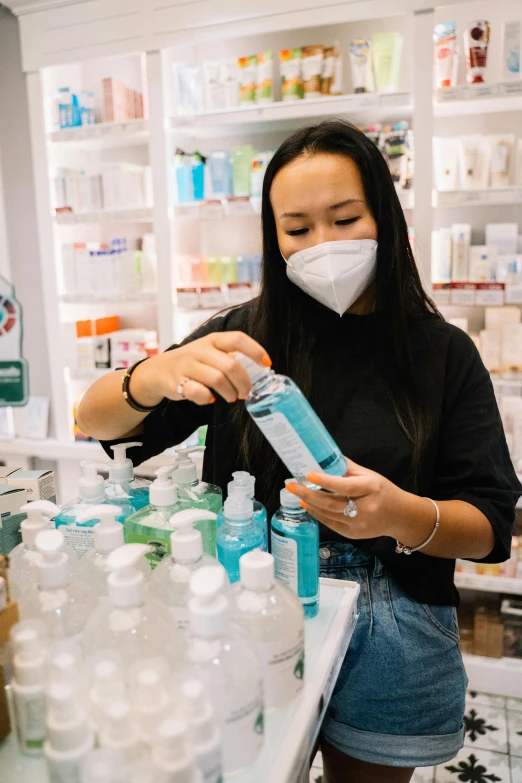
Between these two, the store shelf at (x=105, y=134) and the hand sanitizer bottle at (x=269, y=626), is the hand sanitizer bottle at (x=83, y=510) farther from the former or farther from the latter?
the store shelf at (x=105, y=134)

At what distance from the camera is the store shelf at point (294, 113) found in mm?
2377

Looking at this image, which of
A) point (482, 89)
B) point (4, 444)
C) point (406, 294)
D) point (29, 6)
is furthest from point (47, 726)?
point (29, 6)

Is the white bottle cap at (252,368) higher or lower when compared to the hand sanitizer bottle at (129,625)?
higher

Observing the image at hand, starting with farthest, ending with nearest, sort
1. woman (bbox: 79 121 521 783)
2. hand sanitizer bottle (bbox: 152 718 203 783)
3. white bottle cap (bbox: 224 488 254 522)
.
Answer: woman (bbox: 79 121 521 783) < white bottle cap (bbox: 224 488 254 522) < hand sanitizer bottle (bbox: 152 718 203 783)

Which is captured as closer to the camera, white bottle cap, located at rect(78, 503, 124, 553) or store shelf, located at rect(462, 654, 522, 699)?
white bottle cap, located at rect(78, 503, 124, 553)

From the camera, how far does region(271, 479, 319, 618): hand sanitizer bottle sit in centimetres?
87

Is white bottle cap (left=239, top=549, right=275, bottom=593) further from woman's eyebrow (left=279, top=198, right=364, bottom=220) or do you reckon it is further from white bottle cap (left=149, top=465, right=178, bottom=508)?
woman's eyebrow (left=279, top=198, right=364, bottom=220)

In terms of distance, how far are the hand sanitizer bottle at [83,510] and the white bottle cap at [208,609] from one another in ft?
1.08

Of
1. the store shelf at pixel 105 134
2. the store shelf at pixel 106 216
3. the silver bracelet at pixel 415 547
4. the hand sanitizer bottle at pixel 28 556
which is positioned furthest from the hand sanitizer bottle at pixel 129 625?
the store shelf at pixel 105 134

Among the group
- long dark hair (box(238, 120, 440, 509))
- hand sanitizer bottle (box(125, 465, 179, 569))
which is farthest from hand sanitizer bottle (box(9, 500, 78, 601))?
long dark hair (box(238, 120, 440, 509))

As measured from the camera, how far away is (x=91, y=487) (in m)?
0.94

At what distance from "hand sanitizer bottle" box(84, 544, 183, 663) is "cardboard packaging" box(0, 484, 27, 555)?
0.35 meters

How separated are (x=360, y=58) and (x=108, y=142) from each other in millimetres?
1305

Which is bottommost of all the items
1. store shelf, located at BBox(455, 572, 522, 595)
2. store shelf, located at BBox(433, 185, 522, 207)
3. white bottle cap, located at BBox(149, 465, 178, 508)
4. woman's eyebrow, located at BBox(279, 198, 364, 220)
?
store shelf, located at BBox(455, 572, 522, 595)
